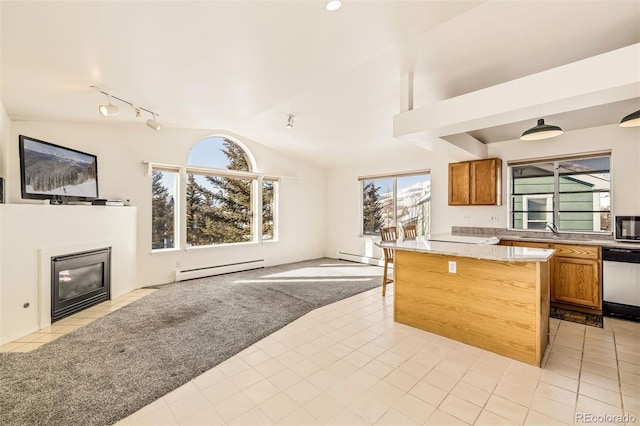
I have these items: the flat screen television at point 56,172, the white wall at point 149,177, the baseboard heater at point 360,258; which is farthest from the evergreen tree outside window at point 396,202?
the flat screen television at point 56,172

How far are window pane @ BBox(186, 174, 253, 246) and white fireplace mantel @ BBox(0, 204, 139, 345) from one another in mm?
1538

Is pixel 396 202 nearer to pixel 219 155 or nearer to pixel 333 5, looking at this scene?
pixel 219 155

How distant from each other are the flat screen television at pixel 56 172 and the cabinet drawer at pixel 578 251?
642cm

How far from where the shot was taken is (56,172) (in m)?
3.49

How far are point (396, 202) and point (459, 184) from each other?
165 centimetres

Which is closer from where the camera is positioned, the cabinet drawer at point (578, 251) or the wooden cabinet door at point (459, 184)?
the cabinet drawer at point (578, 251)

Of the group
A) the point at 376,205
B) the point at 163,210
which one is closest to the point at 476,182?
the point at 376,205

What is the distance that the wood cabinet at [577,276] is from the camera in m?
3.39

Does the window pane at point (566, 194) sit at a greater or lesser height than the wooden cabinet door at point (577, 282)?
greater

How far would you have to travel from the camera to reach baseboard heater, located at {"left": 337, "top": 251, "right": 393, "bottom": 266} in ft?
20.8

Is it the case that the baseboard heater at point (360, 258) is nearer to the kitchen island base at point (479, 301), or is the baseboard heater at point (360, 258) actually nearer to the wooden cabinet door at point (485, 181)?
the wooden cabinet door at point (485, 181)

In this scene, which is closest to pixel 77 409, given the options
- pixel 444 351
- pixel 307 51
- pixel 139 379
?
pixel 139 379

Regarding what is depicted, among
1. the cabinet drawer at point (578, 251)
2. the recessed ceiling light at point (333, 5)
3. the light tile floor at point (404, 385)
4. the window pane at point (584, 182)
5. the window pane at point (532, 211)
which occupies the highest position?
the recessed ceiling light at point (333, 5)

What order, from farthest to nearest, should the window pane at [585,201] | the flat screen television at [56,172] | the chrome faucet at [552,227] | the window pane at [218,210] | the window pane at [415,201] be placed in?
the window pane at [415,201] < the window pane at [218,210] < the chrome faucet at [552,227] < the window pane at [585,201] < the flat screen television at [56,172]
